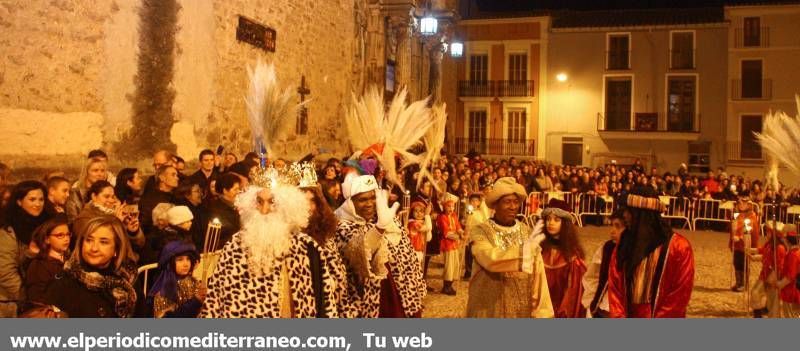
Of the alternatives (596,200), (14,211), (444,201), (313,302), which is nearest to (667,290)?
(313,302)

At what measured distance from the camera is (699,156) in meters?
30.1

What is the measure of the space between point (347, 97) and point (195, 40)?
21.9ft

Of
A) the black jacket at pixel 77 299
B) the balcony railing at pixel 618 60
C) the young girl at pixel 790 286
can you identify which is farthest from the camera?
the balcony railing at pixel 618 60

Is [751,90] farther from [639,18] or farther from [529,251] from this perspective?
[529,251]

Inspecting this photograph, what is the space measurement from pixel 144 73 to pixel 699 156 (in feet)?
85.4

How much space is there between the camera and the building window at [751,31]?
29016 millimetres

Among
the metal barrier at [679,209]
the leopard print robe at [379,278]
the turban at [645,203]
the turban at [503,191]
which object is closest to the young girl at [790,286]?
the turban at [645,203]

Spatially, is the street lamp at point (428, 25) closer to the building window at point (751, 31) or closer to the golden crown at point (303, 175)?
the building window at point (751, 31)

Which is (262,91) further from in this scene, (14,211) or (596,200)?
(596,200)

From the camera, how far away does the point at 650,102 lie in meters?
31.0

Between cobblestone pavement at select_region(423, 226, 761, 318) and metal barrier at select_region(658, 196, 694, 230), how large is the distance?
2624 mm

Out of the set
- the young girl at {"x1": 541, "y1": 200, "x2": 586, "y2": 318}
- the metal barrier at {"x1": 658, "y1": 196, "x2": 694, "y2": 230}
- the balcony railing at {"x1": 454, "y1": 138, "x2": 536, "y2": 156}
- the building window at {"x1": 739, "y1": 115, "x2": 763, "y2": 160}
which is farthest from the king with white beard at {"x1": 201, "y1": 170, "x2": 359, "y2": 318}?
the building window at {"x1": 739, "y1": 115, "x2": 763, "y2": 160}

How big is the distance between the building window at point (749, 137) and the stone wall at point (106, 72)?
22112 millimetres

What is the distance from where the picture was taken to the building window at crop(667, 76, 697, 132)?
3034 cm
